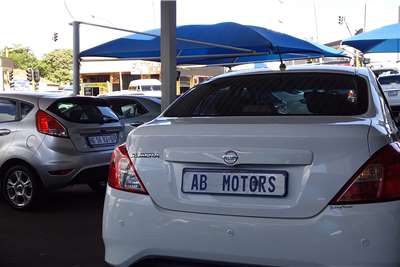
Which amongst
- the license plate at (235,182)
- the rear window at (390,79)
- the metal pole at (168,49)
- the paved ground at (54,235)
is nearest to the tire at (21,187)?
the paved ground at (54,235)

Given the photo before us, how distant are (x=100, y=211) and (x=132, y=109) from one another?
3652 mm

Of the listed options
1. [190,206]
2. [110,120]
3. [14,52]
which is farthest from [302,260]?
[14,52]

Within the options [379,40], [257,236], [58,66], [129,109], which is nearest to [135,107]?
[129,109]

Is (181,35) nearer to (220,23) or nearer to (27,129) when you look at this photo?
(220,23)

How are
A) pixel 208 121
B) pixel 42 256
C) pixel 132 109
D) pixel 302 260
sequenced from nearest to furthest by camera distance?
pixel 302 260 → pixel 208 121 → pixel 42 256 → pixel 132 109

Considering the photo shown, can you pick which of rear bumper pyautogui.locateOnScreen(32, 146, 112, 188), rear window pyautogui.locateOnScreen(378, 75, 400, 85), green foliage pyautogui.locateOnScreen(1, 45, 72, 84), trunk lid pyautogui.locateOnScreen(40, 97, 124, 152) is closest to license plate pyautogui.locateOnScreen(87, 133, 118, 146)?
trunk lid pyautogui.locateOnScreen(40, 97, 124, 152)

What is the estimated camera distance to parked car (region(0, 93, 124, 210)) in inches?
257

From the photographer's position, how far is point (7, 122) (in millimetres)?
6812

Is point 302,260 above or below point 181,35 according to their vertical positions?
below

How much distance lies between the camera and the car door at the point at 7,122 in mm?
6711

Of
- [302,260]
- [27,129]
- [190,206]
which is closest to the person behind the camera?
[302,260]

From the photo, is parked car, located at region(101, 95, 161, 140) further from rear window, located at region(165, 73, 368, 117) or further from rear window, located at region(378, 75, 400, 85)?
rear window, located at region(378, 75, 400, 85)

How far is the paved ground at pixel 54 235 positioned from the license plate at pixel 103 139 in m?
0.79

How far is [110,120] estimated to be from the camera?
734 cm
